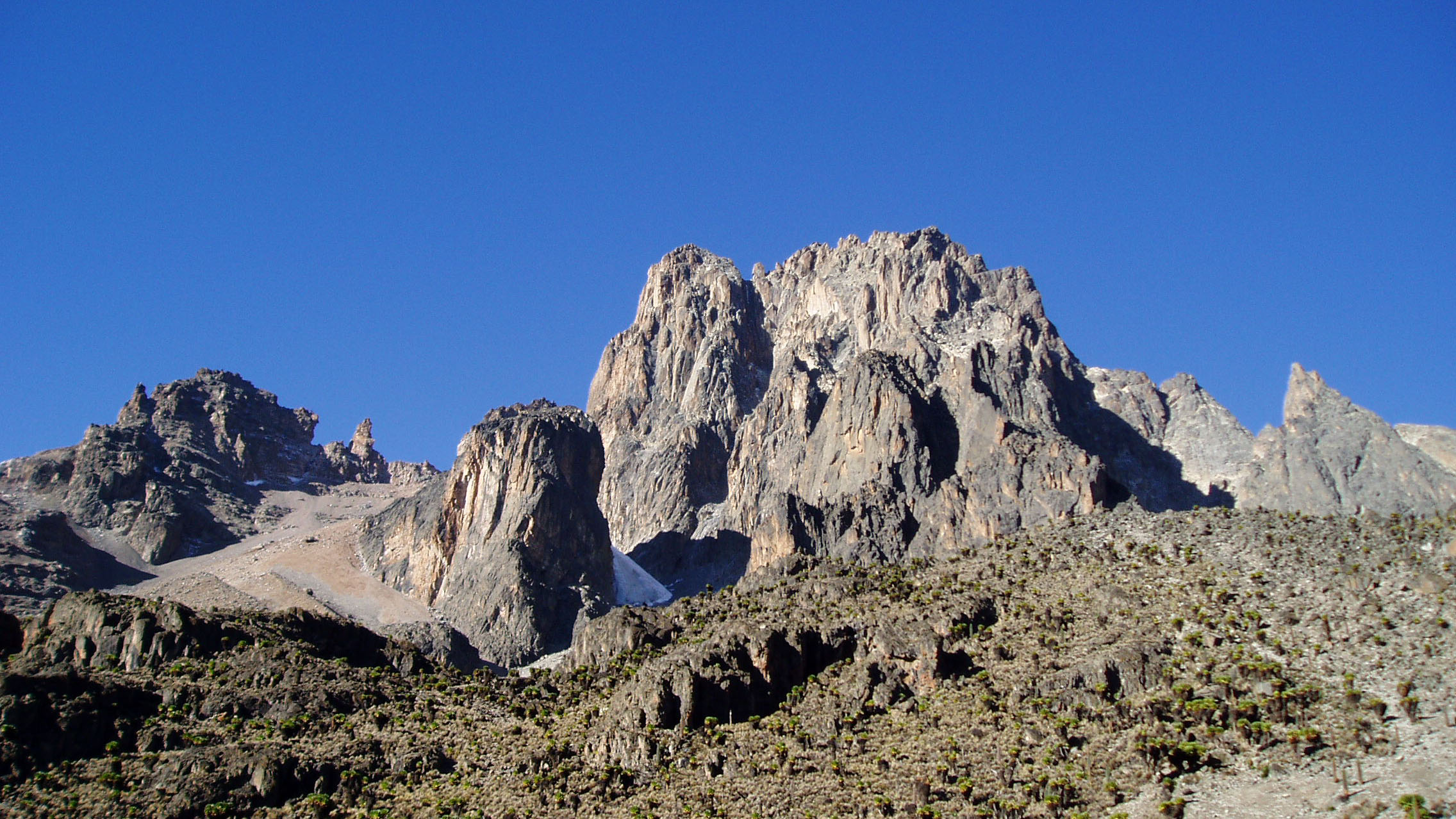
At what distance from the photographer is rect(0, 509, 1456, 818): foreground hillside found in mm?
68625

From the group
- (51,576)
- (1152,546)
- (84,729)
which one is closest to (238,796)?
(84,729)

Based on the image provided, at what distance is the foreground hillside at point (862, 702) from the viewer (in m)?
68.6

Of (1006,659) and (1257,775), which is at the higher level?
(1006,659)

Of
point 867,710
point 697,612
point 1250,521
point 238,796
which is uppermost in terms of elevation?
point 1250,521

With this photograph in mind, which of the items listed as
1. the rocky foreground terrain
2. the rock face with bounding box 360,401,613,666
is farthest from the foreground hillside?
the rock face with bounding box 360,401,613,666

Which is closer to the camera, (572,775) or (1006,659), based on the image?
(572,775)

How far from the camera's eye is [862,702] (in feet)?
272

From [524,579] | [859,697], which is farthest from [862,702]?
[524,579]

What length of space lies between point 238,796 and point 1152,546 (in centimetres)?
6855

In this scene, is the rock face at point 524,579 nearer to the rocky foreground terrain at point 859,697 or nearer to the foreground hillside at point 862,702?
the rocky foreground terrain at point 859,697

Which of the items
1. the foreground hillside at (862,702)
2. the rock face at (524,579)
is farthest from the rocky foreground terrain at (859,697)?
the rock face at (524,579)

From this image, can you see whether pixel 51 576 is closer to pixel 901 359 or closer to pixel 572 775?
pixel 901 359

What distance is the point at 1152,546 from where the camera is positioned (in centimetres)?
10150

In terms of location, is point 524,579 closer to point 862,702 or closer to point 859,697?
point 859,697
